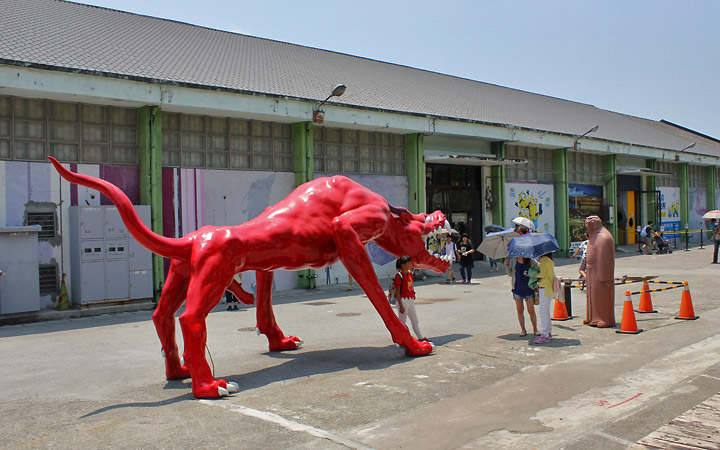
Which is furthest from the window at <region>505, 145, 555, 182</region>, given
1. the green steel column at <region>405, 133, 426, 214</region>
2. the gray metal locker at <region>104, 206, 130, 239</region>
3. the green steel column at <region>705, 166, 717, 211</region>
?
the green steel column at <region>705, 166, 717, 211</region>

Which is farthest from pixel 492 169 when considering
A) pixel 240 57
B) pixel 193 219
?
pixel 193 219

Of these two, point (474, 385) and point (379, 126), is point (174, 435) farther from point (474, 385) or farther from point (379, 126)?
point (379, 126)

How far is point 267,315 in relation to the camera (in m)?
9.92

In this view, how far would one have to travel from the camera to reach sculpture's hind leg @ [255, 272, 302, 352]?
9.88 m

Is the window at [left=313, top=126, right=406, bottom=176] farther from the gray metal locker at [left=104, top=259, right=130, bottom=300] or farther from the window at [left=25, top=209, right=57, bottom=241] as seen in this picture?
the window at [left=25, top=209, right=57, bottom=241]

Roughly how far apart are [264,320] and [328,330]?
231 centimetres

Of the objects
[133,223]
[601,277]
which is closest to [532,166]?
[601,277]

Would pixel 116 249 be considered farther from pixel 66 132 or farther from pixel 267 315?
pixel 267 315

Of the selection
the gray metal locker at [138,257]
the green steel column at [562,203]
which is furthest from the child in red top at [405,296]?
the green steel column at [562,203]

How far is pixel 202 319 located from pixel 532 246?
17.4 ft

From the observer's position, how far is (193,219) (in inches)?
672

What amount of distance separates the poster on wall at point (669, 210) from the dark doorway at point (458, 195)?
14878 mm

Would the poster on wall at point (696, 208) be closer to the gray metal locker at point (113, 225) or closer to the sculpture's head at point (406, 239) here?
the sculpture's head at point (406, 239)

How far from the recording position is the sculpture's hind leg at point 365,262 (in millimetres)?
9039
